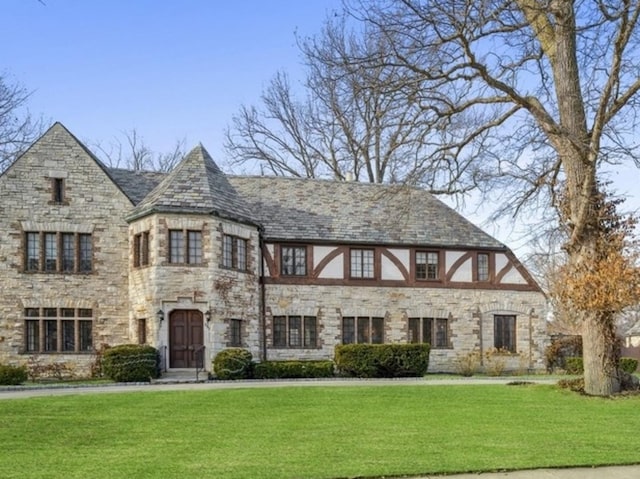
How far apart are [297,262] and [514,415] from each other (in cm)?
1474

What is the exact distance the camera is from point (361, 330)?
86.2 ft

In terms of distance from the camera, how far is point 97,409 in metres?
12.8

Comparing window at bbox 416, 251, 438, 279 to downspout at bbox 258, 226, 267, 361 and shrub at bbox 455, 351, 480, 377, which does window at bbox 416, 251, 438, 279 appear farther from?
downspout at bbox 258, 226, 267, 361

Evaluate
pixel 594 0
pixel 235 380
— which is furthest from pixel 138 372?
pixel 594 0

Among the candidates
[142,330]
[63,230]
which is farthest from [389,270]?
[63,230]

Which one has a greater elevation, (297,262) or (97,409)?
(297,262)

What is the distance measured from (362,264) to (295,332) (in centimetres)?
363

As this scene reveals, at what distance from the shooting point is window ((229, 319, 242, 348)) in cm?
2316

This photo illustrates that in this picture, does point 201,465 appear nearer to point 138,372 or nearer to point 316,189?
point 138,372

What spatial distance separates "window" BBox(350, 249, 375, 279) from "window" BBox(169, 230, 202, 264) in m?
6.40

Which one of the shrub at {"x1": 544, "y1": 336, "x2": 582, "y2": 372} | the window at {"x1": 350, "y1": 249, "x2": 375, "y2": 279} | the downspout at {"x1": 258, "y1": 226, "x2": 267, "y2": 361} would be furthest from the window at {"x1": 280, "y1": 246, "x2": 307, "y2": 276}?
the shrub at {"x1": 544, "y1": 336, "x2": 582, "y2": 372}

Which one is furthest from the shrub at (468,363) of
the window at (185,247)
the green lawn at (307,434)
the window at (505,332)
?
the green lawn at (307,434)

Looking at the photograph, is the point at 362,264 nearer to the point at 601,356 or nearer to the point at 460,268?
the point at 460,268

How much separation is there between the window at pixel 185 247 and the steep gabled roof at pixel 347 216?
3.53 m
